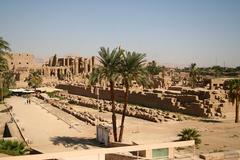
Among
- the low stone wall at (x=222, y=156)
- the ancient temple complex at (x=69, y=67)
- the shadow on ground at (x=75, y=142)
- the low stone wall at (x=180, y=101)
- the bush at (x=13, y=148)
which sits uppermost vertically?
the ancient temple complex at (x=69, y=67)

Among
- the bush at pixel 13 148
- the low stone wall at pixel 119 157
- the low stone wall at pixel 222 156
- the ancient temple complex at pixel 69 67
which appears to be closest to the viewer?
the low stone wall at pixel 119 157

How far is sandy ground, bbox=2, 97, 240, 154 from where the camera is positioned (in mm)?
27922

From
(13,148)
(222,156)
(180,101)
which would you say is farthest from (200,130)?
(13,148)

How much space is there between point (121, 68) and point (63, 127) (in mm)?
10967

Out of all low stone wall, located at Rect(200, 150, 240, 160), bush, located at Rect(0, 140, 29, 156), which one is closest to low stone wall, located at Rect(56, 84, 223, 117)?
low stone wall, located at Rect(200, 150, 240, 160)

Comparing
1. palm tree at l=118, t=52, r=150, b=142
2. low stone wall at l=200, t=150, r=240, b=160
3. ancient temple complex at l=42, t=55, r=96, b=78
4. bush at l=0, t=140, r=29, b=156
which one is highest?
ancient temple complex at l=42, t=55, r=96, b=78

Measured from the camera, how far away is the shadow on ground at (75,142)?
27.2m

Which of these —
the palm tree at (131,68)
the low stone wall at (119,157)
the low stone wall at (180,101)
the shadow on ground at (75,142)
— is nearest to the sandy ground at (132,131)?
the shadow on ground at (75,142)

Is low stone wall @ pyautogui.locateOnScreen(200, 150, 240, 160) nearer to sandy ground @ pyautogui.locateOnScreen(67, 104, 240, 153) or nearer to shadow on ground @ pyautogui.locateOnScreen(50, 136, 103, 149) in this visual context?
sandy ground @ pyautogui.locateOnScreen(67, 104, 240, 153)

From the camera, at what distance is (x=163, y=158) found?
19609mm

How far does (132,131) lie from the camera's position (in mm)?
34281

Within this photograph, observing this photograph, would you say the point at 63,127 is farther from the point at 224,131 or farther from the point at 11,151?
the point at 224,131

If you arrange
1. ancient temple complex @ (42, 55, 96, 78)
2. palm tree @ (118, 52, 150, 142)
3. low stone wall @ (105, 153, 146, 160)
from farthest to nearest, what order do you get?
ancient temple complex @ (42, 55, 96, 78) → palm tree @ (118, 52, 150, 142) → low stone wall @ (105, 153, 146, 160)

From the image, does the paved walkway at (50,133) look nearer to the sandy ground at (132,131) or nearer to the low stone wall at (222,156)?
the sandy ground at (132,131)
